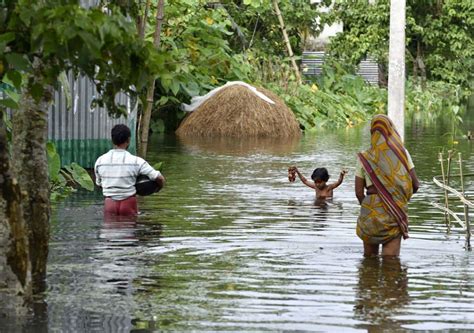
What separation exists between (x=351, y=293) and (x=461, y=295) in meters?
0.81

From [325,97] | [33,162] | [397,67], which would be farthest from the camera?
[325,97]

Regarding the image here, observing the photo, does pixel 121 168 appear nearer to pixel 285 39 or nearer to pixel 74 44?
pixel 74 44

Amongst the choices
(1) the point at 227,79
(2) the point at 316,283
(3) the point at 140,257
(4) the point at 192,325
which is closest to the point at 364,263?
(2) the point at 316,283

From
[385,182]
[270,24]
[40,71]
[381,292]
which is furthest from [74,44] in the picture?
[270,24]

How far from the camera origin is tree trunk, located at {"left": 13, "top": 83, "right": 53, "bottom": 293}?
9727mm

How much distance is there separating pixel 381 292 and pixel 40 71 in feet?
11.1

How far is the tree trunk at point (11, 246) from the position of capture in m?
8.59

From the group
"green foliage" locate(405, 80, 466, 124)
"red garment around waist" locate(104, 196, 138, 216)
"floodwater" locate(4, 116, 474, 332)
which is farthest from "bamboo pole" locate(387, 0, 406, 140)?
"green foliage" locate(405, 80, 466, 124)

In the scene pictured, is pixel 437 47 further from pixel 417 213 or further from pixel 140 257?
pixel 140 257

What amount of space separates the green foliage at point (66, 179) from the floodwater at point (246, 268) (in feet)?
1.24

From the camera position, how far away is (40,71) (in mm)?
8367

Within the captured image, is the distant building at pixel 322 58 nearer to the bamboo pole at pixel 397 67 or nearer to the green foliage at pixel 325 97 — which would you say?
the green foliage at pixel 325 97

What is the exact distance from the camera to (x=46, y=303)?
9.50 m

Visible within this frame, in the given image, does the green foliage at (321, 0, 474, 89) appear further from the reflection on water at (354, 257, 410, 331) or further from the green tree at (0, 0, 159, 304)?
the green tree at (0, 0, 159, 304)
